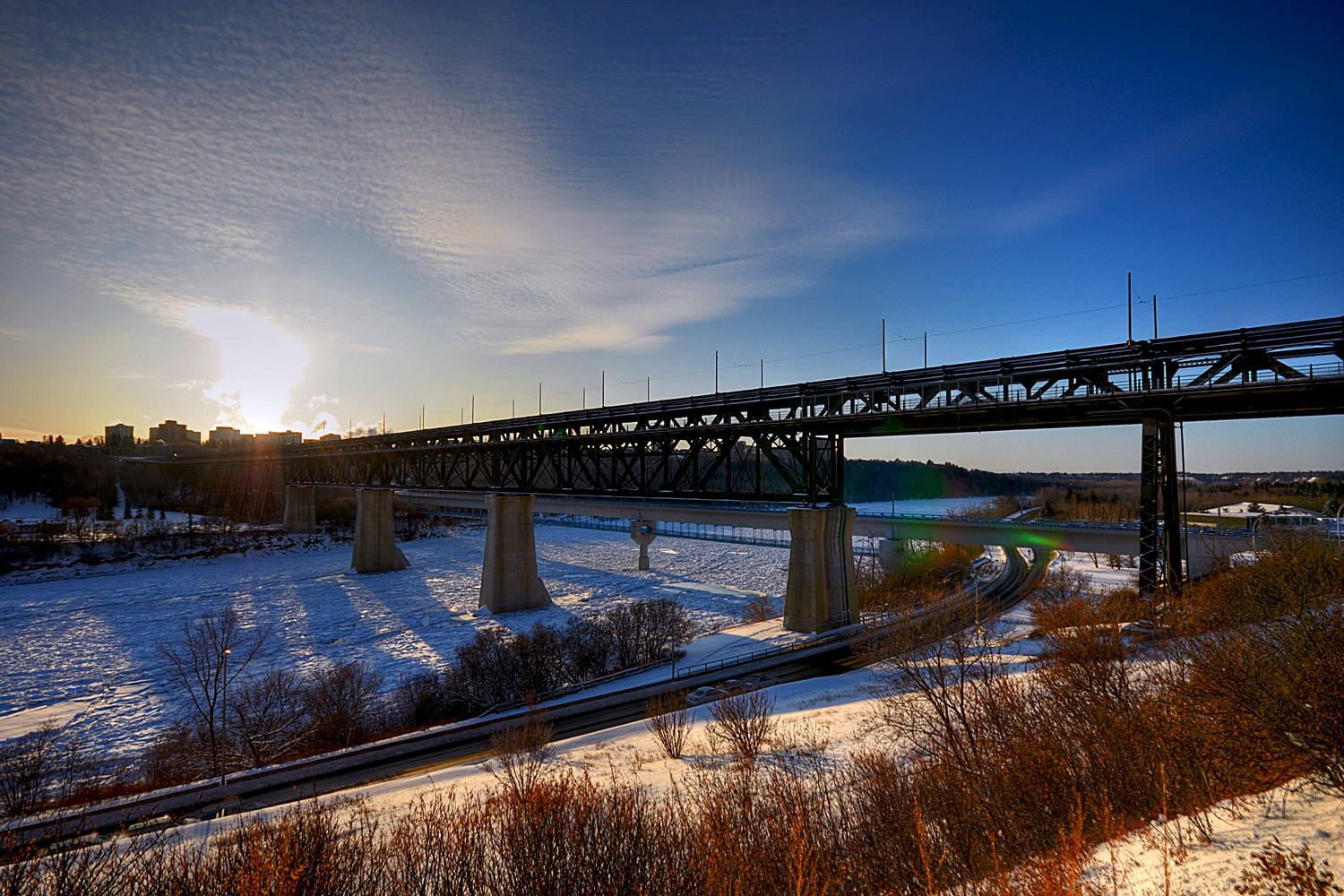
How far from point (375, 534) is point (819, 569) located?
192 ft

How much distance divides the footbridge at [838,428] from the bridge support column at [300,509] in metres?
51.2

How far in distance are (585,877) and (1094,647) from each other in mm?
19674

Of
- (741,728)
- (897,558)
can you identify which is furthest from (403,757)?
(897,558)

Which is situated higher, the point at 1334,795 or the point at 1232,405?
the point at 1232,405

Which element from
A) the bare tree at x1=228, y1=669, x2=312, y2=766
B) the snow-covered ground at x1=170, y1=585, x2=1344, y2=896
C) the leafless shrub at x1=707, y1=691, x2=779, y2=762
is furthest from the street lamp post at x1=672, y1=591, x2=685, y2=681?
the bare tree at x1=228, y1=669, x2=312, y2=766

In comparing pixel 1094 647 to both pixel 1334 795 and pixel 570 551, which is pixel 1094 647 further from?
pixel 570 551

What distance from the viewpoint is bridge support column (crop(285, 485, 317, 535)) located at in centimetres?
9838

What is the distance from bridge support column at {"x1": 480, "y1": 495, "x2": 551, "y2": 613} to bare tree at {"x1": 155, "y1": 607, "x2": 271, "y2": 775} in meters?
16.6

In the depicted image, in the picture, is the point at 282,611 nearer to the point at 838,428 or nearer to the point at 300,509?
the point at 838,428

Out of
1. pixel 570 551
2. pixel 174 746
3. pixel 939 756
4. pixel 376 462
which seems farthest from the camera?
pixel 570 551

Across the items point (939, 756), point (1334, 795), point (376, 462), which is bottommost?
point (939, 756)

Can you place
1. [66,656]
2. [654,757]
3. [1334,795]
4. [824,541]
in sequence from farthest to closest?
[66,656] → [824,541] → [654,757] → [1334,795]

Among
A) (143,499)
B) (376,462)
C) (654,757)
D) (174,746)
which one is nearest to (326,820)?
(654,757)

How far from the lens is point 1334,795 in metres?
9.39
